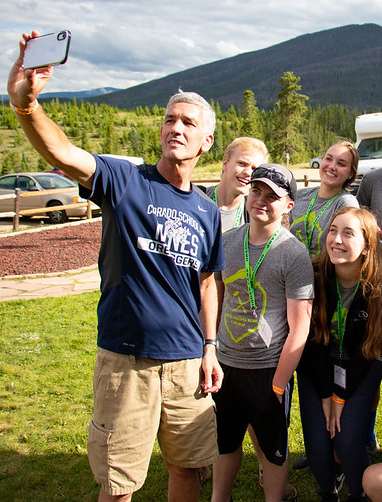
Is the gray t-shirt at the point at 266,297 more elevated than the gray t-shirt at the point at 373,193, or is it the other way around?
the gray t-shirt at the point at 373,193

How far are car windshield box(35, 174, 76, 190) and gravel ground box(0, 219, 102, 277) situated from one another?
312 centimetres

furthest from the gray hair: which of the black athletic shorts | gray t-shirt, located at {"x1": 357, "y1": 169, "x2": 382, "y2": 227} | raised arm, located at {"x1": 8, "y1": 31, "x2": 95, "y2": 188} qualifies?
gray t-shirt, located at {"x1": 357, "y1": 169, "x2": 382, "y2": 227}

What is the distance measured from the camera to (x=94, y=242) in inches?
466

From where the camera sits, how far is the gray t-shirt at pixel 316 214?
334 centimetres

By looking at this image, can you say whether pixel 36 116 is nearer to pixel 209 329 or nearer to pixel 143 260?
pixel 143 260

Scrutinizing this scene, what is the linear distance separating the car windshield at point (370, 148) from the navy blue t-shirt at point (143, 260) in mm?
12309

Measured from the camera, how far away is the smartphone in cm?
153

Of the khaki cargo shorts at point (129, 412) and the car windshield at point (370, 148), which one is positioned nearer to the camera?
the khaki cargo shorts at point (129, 412)

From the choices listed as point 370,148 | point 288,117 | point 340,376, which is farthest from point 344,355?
point 288,117

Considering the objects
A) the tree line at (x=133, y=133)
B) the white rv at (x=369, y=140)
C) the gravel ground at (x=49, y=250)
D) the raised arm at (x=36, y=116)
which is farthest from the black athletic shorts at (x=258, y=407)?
the tree line at (x=133, y=133)

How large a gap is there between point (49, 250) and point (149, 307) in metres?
9.17

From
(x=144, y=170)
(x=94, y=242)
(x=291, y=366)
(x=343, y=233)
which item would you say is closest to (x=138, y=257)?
(x=144, y=170)

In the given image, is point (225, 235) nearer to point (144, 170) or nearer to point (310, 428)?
point (144, 170)

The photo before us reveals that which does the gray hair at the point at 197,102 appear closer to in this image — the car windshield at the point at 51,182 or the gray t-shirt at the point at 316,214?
the gray t-shirt at the point at 316,214
